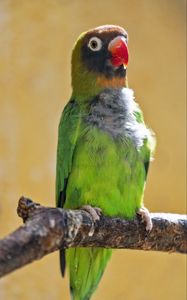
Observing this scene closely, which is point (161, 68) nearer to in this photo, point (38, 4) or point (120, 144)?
point (38, 4)

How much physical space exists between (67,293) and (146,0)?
1.16 m

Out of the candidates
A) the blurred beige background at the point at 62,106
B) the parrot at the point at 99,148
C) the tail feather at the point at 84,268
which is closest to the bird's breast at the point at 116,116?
the parrot at the point at 99,148

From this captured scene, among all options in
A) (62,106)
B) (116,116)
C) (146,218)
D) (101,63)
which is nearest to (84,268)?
(146,218)

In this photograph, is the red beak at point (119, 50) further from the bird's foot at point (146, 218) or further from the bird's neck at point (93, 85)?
the bird's foot at point (146, 218)

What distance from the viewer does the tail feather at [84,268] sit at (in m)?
1.65

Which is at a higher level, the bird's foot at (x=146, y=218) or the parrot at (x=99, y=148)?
the parrot at (x=99, y=148)

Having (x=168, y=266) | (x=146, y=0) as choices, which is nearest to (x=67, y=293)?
(x=168, y=266)

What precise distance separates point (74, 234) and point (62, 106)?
1193 millimetres

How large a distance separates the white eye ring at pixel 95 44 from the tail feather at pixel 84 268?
520mm

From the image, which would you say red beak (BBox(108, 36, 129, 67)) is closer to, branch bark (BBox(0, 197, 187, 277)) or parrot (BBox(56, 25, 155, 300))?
parrot (BBox(56, 25, 155, 300))

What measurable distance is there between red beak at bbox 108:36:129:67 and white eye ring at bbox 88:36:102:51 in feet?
0.12

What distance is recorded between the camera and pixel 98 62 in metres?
1.71

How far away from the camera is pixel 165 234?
5.13 ft

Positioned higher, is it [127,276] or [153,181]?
[153,181]
